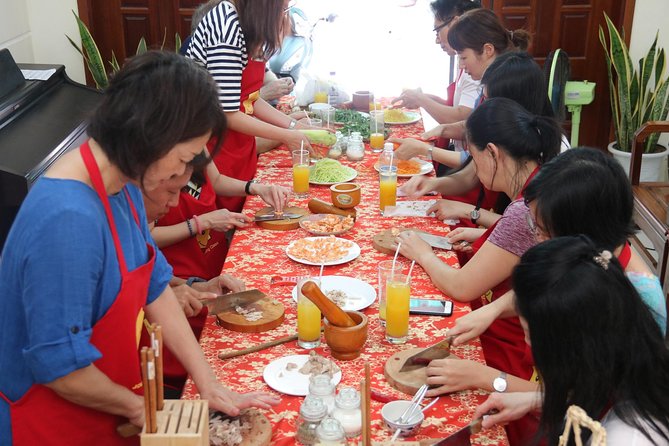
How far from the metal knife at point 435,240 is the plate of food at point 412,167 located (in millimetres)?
788

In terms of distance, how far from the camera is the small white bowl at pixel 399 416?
173 cm

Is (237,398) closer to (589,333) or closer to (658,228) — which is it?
(589,333)

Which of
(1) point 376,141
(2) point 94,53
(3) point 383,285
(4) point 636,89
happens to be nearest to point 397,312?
(3) point 383,285

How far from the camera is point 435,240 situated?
2844 mm

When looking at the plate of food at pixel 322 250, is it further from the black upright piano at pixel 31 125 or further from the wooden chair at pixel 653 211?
the wooden chair at pixel 653 211

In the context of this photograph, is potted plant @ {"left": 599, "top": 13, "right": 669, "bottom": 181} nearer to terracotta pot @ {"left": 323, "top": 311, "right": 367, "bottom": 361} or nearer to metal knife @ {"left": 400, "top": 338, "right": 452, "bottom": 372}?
metal knife @ {"left": 400, "top": 338, "right": 452, "bottom": 372}

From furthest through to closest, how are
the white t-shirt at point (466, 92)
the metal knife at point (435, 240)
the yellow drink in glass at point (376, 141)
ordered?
1. the white t-shirt at point (466, 92)
2. the yellow drink in glass at point (376, 141)
3. the metal knife at point (435, 240)

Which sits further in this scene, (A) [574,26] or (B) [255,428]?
(A) [574,26]

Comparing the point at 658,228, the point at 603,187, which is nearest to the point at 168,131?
Result: the point at 603,187

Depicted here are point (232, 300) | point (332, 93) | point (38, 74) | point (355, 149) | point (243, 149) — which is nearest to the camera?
point (232, 300)

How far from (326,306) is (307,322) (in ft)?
0.49

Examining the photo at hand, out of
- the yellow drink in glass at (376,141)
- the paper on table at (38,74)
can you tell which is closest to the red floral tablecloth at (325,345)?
the yellow drink in glass at (376,141)

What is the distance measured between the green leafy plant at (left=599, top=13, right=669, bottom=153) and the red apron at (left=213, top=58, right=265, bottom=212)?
3.23 metres

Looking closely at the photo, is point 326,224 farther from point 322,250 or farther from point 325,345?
point 325,345
